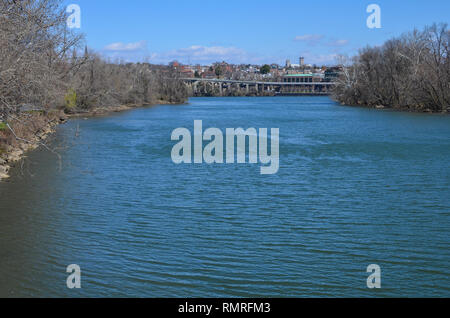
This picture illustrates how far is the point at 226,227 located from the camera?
13.4 m

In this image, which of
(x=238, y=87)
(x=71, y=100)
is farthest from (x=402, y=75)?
(x=238, y=87)

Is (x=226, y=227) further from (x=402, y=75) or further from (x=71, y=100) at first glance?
(x=402, y=75)

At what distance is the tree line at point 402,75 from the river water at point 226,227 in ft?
116

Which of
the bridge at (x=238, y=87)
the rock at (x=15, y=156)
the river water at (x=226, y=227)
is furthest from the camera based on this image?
the bridge at (x=238, y=87)

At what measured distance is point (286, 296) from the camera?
9469 millimetres

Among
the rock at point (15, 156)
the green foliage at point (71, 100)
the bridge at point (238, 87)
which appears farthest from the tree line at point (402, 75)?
the bridge at point (238, 87)

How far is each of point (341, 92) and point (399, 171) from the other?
6883 cm

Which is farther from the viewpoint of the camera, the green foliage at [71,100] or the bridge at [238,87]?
the bridge at [238,87]

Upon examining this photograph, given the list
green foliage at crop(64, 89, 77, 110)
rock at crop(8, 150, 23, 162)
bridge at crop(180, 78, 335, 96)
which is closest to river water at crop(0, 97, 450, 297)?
rock at crop(8, 150, 23, 162)

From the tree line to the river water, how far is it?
116ft

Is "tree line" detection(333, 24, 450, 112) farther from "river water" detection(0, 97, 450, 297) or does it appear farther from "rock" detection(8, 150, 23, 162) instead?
"rock" detection(8, 150, 23, 162)

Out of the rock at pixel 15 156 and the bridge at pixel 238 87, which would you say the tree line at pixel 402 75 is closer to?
the rock at pixel 15 156

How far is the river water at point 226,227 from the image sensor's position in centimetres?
998
